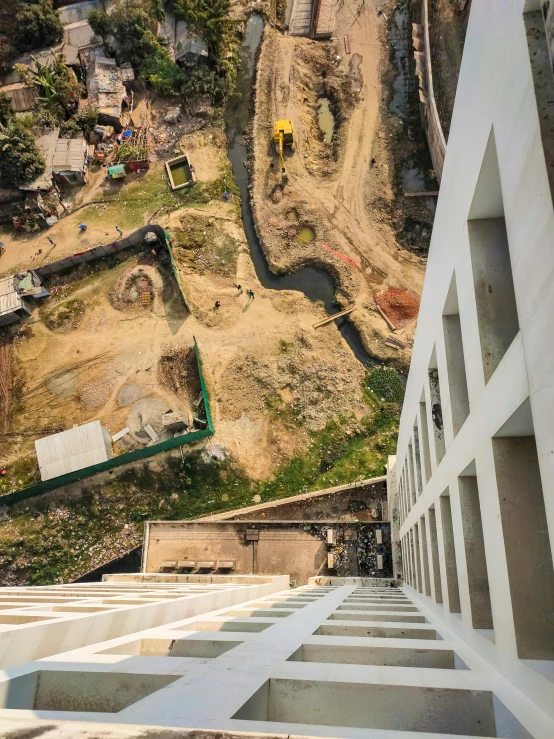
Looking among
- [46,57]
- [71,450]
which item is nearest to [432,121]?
[46,57]

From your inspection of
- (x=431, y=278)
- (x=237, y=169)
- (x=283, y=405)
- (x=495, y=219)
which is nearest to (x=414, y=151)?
(x=237, y=169)

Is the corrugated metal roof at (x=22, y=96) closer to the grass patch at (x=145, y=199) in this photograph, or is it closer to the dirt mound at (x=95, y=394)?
the grass patch at (x=145, y=199)

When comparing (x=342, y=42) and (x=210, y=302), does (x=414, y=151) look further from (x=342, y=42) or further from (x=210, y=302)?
(x=210, y=302)

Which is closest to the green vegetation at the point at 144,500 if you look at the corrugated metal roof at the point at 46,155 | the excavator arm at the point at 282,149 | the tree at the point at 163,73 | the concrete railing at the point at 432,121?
the concrete railing at the point at 432,121

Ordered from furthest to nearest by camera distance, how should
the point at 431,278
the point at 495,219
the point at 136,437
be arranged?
the point at 136,437
the point at 431,278
the point at 495,219

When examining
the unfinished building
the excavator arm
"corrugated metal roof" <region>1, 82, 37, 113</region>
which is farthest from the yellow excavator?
the unfinished building

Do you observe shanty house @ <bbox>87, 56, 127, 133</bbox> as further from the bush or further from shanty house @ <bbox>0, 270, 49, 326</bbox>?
the bush
